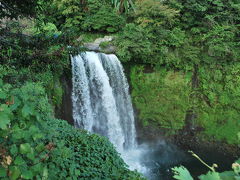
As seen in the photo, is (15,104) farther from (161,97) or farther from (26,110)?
(161,97)

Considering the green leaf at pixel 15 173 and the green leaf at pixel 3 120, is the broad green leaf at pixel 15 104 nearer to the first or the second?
the green leaf at pixel 3 120

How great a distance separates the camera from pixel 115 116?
9492 mm

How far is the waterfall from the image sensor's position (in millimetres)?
8633

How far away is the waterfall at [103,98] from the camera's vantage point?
8.63 meters

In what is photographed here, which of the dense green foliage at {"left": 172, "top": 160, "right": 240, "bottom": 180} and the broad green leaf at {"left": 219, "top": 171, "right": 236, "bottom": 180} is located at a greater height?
the dense green foliage at {"left": 172, "top": 160, "right": 240, "bottom": 180}

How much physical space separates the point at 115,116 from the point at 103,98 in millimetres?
1017

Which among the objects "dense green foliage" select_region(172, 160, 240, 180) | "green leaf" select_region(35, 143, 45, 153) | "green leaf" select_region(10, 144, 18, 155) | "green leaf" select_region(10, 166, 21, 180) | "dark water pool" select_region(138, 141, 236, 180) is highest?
"dense green foliage" select_region(172, 160, 240, 180)

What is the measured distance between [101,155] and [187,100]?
6.87m

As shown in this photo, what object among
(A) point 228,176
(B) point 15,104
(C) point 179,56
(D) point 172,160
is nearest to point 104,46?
(C) point 179,56

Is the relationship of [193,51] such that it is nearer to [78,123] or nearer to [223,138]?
[223,138]

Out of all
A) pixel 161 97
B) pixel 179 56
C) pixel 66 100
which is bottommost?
pixel 161 97

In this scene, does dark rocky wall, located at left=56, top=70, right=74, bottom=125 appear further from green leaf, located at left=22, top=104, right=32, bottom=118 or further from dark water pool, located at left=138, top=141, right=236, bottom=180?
green leaf, located at left=22, top=104, right=32, bottom=118

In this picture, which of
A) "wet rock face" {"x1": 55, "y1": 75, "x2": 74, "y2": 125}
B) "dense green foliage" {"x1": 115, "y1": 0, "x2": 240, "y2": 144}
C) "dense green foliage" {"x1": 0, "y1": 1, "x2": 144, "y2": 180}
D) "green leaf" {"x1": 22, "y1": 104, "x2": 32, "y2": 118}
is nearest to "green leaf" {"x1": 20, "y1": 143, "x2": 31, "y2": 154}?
"dense green foliage" {"x1": 0, "y1": 1, "x2": 144, "y2": 180}

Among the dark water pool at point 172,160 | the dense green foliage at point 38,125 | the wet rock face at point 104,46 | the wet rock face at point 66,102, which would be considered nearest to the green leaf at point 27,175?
the dense green foliage at point 38,125
